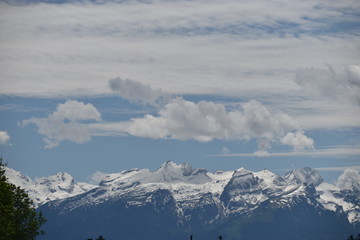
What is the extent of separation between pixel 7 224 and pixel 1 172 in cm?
1496

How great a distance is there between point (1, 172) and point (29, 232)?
11.2 metres

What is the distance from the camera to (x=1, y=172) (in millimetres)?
112062

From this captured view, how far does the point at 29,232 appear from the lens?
11419 cm

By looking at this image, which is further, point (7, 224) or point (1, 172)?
point (1, 172)

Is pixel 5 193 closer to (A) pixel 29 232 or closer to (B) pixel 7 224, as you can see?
(B) pixel 7 224

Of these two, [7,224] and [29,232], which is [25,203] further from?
[7,224]

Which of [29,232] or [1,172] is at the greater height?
[1,172]

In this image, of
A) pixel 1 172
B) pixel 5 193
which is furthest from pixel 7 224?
pixel 1 172

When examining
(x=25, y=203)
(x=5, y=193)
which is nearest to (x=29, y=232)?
(x=25, y=203)

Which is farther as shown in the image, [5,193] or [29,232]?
[29,232]

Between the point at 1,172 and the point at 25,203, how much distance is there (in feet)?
25.8

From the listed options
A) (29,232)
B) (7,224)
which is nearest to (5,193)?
(7,224)

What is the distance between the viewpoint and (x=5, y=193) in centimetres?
10306

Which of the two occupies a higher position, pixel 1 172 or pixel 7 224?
pixel 1 172
